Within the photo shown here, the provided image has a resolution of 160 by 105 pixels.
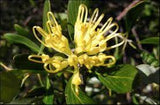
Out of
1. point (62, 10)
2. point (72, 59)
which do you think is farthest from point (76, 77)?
point (62, 10)

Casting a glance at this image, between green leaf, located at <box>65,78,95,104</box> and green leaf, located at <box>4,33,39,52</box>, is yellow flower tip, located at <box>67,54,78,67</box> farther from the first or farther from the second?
green leaf, located at <box>4,33,39,52</box>

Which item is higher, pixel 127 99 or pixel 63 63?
pixel 63 63

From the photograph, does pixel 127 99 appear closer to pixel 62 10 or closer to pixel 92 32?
pixel 62 10

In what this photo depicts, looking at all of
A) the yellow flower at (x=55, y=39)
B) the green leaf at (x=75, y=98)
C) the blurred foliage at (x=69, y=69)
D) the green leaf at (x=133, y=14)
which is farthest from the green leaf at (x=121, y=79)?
the green leaf at (x=133, y=14)

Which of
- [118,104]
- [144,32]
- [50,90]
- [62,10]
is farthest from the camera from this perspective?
[144,32]

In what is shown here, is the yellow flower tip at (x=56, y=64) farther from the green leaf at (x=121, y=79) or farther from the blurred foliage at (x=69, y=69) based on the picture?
the green leaf at (x=121, y=79)

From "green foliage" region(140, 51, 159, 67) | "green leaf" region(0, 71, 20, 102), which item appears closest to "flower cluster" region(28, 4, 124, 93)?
"green leaf" region(0, 71, 20, 102)
